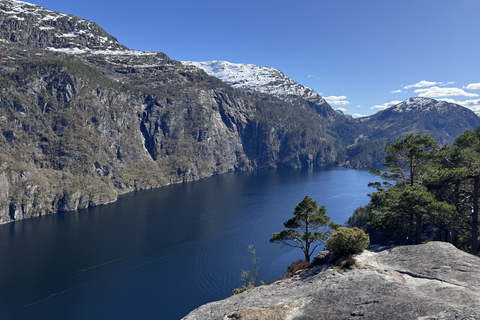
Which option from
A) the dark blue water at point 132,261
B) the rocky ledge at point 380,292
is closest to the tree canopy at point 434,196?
the rocky ledge at point 380,292

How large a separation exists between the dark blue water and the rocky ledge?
5875cm

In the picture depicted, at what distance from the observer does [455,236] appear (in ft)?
150

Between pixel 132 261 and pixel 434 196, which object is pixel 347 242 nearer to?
pixel 434 196

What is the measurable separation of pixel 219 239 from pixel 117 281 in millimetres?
47985

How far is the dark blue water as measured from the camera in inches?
3335

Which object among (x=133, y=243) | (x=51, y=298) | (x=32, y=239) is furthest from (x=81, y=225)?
(x=51, y=298)

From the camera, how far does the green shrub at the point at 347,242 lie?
32.4 m

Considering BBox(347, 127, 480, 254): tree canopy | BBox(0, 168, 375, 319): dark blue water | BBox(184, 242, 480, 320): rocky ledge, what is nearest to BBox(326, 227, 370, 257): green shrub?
BBox(184, 242, 480, 320): rocky ledge

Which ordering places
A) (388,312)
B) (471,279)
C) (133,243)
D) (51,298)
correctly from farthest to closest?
(133,243), (51,298), (471,279), (388,312)

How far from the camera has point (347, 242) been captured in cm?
3253

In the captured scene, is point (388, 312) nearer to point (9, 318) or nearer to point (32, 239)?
point (9, 318)

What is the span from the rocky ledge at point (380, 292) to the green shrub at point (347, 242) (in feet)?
3.65

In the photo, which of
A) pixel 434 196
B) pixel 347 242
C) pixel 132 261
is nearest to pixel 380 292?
pixel 347 242

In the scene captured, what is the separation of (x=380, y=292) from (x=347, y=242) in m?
8.93
